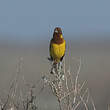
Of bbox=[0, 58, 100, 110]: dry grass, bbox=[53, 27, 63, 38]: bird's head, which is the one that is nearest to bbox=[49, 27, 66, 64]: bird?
bbox=[53, 27, 63, 38]: bird's head

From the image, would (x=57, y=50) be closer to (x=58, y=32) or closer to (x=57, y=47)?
(x=57, y=47)

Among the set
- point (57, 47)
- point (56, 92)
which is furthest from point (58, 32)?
point (56, 92)

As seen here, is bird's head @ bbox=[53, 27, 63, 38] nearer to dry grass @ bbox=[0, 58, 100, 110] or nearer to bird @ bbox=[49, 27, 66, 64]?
bird @ bbox=[49, 27, 66, 64]

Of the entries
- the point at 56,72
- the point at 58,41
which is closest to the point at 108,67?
the point at 58,41

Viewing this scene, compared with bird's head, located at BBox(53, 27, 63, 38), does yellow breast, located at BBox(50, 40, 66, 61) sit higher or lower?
lower

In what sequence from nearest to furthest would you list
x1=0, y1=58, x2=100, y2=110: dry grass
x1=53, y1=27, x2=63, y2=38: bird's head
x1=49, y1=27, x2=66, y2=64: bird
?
x1=0, y1=58, x2=100, y2=110: dry grass < x1=53, y1=27, x2=63, y2=38: bird's head < x1=49, y1=27, x2=66, y2=64: bird

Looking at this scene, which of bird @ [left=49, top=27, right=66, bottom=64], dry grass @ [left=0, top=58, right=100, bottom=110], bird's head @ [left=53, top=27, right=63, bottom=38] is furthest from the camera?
bird @ [left=49, top=27, right=66, bottom=64]

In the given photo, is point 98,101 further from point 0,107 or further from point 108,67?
point 0,107

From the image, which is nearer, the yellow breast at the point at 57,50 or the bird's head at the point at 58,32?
the bird's head at the point at 58,32

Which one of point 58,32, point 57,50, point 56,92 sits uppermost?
point 58,32

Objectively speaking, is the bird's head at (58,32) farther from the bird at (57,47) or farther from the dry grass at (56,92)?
the dry grass at (56,92)

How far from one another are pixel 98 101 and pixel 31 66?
10.0 m

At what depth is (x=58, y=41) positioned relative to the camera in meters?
8.56

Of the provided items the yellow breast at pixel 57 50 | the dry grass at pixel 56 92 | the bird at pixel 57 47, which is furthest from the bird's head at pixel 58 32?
the dry grass at pixel 56 92
